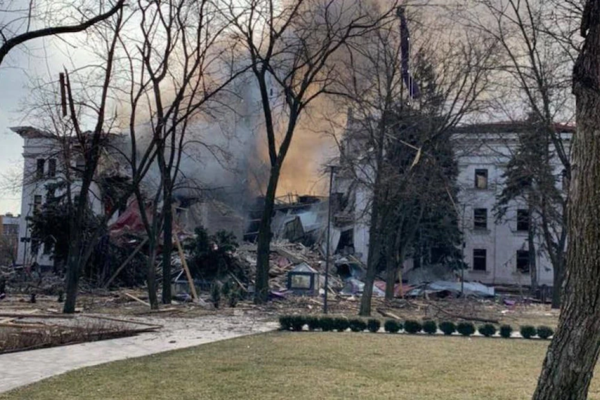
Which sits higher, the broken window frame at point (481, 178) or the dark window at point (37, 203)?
the broken window frame at point (481, 178)

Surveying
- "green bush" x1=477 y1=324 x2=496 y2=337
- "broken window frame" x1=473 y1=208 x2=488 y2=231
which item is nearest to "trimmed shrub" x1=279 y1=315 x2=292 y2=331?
"green bush" x1=477 y1=324 x2=496 y2=337

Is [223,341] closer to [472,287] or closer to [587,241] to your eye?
[587,241]

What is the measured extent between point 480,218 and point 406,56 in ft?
88.7

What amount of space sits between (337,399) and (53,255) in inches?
1211

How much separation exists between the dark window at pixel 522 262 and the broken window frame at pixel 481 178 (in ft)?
16.5

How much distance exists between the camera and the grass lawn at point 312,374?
734 centimetres

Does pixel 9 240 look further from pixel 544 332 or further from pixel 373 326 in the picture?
pixel 544 332

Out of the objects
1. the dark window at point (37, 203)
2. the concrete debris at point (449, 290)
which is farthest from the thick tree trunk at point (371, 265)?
the dark window at point (37, 203)

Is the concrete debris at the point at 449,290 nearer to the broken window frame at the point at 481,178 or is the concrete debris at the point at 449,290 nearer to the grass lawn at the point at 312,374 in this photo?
the broken window frame at the point at 481,178

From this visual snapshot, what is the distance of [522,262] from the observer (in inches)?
1786

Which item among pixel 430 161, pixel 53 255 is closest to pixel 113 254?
pixel 53 255

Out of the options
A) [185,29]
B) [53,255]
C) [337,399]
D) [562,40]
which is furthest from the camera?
[53,255]

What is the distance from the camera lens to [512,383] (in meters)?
8.37

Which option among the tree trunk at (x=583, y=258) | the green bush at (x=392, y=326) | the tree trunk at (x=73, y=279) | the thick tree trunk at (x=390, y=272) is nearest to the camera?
the tree trunk at (x=583, y=258)
